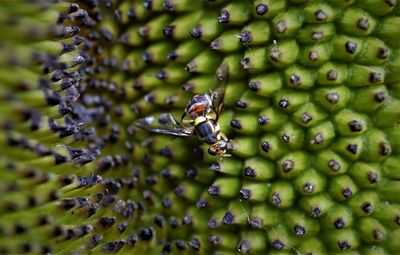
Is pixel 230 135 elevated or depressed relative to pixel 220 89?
depressed

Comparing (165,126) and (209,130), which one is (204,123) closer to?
(209,130)

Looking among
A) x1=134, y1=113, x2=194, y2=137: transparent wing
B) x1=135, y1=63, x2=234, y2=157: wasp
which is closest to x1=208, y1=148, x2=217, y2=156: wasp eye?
x1=135, y1=63, x2=234, y2=157: wasp

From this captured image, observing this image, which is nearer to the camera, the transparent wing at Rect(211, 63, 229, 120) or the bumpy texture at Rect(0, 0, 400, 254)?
the bumpy texture at Rect(0, 0, 400, 254)

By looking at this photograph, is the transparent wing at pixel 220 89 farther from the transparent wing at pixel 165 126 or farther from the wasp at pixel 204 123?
the transparent wing at pixel 165 126

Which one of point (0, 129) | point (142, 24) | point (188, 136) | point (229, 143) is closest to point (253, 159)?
point (229, 143)

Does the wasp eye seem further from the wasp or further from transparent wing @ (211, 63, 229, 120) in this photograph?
transparent wing @ (211, 63, 229, 120)

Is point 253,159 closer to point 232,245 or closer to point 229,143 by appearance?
point 229,143

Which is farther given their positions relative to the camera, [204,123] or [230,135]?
[230,135]

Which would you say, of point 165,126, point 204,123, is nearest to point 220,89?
point 204,123

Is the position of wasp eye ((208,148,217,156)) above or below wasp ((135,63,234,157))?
below

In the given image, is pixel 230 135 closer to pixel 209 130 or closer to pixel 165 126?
pixel 209 130
